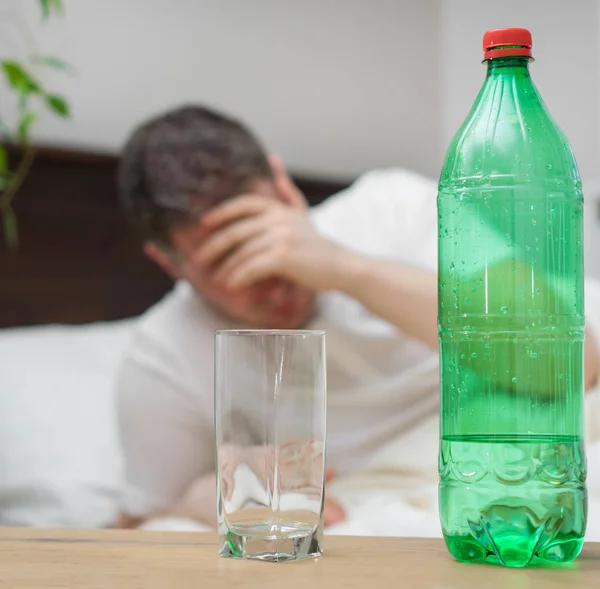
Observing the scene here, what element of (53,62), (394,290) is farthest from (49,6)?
(394,290)

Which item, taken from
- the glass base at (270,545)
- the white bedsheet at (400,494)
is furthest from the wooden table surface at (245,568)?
the white bedsheet at (400,494)

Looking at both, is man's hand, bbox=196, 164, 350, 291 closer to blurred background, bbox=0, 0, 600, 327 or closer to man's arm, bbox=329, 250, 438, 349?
man's arm, bbox=329, 250, 438, 349

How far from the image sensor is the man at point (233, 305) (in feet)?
5.18

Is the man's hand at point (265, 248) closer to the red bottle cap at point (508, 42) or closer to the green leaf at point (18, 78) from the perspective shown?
the green leaf at point (18, 78)

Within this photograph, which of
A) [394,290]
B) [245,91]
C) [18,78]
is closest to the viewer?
[394,290]

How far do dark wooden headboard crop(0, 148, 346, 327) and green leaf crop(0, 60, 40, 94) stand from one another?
0.20m

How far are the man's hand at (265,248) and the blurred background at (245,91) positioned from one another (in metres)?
0.50

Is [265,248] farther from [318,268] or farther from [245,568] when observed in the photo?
[245,568]

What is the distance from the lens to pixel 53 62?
194 cm

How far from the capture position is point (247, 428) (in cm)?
57

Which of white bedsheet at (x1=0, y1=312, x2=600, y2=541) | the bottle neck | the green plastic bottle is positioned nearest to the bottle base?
the green plastic bottle

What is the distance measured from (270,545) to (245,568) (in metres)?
0.02

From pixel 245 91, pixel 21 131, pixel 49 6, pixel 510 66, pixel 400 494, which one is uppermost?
pixel 49 6

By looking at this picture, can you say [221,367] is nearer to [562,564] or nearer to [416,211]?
[562,564]
